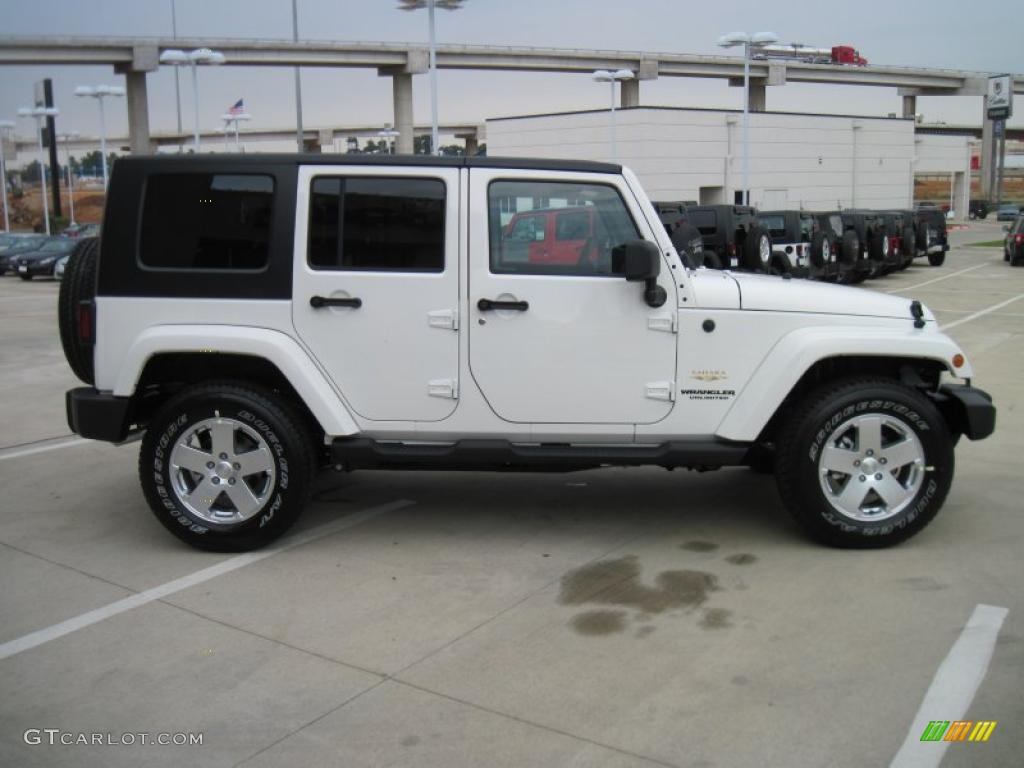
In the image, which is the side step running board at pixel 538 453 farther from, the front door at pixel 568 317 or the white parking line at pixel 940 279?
the white parking line at pixel 940 279

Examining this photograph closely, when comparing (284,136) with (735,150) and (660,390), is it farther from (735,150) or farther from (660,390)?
(660,390)

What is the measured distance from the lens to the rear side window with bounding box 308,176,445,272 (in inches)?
217

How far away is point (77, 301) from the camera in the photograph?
5844mm

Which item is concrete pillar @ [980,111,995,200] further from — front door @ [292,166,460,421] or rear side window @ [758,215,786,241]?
front door @ [292,166,460,421]

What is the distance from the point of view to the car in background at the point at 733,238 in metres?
19.4

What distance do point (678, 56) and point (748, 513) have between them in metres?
81.6

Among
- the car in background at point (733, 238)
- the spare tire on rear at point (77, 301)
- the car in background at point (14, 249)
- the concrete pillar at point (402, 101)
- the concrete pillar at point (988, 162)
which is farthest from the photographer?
the concrete pillar at point (988, 162)

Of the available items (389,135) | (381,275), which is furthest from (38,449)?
(389,135)

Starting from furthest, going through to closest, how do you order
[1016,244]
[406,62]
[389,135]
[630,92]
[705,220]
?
[630,92], [406,62], [389,135], [1016,244], [705,220]

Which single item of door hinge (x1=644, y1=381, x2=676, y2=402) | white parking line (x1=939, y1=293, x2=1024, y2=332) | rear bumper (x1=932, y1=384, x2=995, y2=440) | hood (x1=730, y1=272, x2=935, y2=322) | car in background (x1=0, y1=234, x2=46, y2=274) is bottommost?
white parking line (x1=939, y1=293, x2=1024, y2=332)

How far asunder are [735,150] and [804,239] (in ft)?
144

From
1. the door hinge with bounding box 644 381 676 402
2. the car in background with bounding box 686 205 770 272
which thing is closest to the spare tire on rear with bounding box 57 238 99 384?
the door hinge with bounding box 644 381 676 402

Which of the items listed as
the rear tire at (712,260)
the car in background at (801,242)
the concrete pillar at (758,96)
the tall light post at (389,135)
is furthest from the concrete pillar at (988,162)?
the rear tire at (712,260)

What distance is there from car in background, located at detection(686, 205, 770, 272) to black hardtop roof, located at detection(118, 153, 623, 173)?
14028 mm
